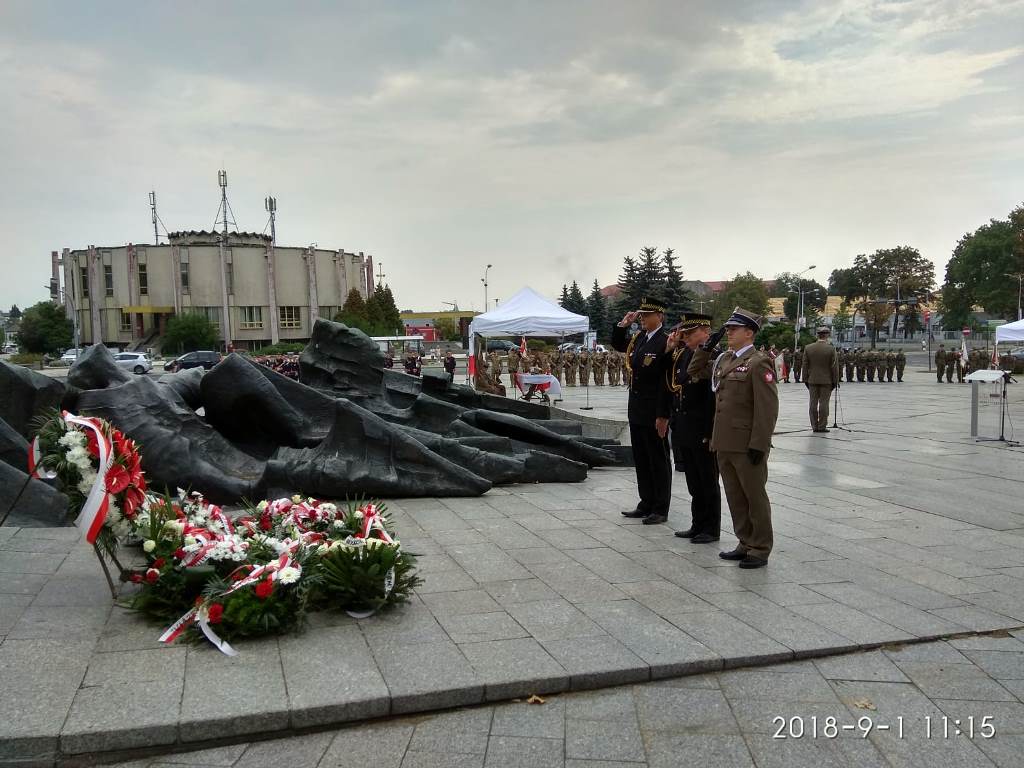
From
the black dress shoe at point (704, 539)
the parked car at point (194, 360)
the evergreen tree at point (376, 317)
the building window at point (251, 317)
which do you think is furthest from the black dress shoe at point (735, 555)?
the building window at point (251, 317)

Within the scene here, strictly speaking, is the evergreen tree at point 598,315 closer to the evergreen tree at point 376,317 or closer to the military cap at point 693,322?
the evergreen tree at point 376,317

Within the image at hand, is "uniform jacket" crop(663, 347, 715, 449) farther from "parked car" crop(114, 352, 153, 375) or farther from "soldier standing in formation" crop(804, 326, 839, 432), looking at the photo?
"parked car" crop(114, 352, 153, 375)

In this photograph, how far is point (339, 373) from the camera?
29.0 feet

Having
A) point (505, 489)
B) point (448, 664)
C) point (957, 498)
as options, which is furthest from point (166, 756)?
point (957, 498)

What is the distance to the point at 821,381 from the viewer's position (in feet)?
43.4

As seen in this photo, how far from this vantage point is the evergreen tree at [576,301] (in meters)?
63.3

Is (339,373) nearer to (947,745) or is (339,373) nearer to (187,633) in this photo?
(187,633)

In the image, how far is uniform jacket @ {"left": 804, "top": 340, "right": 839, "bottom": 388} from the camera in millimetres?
13258

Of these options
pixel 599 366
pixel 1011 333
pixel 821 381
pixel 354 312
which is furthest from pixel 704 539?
pixel 354 312

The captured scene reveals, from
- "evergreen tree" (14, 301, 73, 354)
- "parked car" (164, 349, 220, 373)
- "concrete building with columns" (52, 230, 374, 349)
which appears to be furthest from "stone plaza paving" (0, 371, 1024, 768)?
"evergreen tree" (14, 301, 73, 354)

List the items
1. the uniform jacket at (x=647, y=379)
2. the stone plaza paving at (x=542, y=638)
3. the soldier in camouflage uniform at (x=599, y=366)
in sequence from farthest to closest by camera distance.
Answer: the soldier in camouflage uniform at (x=599, y=366) → the uniform jacket at (x=647, y=379) → the stone plaza paving at (x=542, y=638)

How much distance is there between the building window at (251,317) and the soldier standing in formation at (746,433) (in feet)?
222

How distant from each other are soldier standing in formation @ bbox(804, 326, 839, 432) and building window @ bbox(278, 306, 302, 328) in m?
62.2

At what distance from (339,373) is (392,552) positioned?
4846mm
